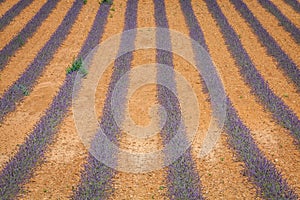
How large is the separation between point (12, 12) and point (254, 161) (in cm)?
1015

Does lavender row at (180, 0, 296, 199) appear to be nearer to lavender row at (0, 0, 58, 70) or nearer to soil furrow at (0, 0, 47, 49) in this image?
lavender row at (0, 0, 58, 70)

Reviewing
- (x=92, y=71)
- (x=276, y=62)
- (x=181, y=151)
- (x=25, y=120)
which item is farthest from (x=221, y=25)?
(x=25, y=120)

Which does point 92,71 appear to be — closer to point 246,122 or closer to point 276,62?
point 246,122

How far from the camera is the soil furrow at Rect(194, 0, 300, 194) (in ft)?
18.8

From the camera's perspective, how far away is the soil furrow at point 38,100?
6406mm

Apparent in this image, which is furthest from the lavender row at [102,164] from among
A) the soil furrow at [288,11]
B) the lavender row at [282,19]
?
the soil furrow at [288,11]

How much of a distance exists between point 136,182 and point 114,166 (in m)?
0.49

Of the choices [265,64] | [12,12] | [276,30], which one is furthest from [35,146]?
[276,30]

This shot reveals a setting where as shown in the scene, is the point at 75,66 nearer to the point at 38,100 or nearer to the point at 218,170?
the point at 38,100

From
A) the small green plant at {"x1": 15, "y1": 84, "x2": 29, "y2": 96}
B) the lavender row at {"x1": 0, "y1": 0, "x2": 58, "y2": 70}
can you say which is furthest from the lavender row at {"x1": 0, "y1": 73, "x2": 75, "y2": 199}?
the lavender row at {"x1": 0, "y1": 0, "x2": 58, "y2": 70}

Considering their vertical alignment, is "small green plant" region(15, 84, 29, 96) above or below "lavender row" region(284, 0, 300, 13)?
below

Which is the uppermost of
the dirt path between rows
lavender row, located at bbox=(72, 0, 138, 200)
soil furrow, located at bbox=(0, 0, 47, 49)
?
soil furrow, located at bbox=(0, 0, 47, 49)

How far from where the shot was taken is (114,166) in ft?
18.7

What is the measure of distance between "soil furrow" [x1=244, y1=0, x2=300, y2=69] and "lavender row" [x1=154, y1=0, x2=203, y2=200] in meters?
3.39
